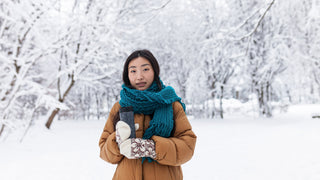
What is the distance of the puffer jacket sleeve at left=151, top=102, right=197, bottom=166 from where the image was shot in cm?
136

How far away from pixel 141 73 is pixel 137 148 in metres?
0.55

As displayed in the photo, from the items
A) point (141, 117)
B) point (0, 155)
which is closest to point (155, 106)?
point (141, 117)

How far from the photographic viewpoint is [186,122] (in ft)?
5.15

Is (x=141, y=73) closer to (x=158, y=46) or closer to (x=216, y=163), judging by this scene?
(x=216, y=163)

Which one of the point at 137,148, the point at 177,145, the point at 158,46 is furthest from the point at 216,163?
the point at 158,46

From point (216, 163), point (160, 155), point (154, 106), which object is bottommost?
point (216, 163)

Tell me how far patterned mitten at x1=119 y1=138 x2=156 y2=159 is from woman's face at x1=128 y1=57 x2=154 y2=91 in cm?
44

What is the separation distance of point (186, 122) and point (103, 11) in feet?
28.5

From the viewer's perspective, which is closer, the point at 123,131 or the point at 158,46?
the point at 123,131

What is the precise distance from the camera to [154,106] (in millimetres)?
1517

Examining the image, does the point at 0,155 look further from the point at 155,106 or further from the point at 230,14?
the point at 230,14

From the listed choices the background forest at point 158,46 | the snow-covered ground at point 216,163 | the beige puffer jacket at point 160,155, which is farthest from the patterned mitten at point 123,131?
the snow-covered ground at point 216,163

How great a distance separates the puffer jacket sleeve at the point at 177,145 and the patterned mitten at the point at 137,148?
0.04 m

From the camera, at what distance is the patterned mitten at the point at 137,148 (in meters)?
1.32
